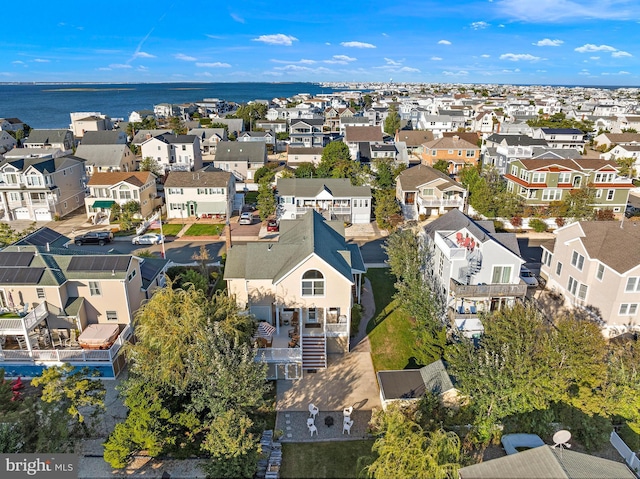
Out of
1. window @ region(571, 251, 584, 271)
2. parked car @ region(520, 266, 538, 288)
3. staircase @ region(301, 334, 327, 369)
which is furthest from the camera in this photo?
parked car @ region(520, 266, 538, 288)

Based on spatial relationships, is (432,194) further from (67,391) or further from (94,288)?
(67,391)

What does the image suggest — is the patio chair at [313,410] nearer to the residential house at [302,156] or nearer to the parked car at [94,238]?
the parked car at [94,238]

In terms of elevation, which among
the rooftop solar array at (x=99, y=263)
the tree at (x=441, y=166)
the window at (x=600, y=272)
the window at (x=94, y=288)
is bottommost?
the window at (x=94, y=288)

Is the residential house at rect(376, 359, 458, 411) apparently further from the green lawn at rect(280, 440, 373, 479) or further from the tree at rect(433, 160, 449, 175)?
the tree at rect(433, 160, 449, 175)

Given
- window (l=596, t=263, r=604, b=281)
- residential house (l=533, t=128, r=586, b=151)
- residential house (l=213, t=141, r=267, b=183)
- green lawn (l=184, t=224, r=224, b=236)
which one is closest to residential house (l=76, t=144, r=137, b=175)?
residential house (l=213, t=141, r=267, b=183)

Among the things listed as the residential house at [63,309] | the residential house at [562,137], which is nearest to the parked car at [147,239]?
the residential house at [63,309]

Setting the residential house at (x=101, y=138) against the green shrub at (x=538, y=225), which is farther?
the residential house at (x=101, y=138)
